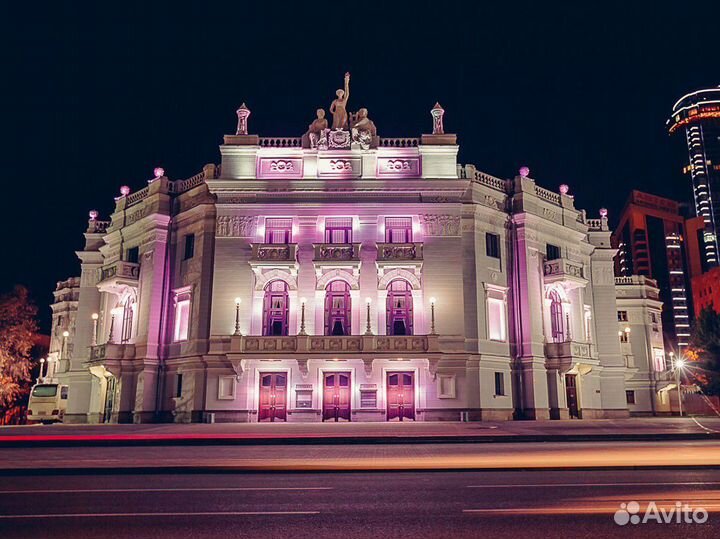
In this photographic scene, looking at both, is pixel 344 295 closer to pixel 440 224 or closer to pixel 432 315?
pixel 432 315

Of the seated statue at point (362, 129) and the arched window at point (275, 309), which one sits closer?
the arched window at point (275, 309)

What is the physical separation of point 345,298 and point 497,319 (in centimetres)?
1105

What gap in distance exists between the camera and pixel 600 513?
8930 mm

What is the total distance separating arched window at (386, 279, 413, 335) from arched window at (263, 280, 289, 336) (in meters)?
6.94

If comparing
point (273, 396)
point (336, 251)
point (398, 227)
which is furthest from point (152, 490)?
point (398, 227)

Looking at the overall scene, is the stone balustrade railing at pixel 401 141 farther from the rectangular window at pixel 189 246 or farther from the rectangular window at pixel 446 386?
the rectangular window at pixel 446 386

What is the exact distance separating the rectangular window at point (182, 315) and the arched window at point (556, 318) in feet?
88.1

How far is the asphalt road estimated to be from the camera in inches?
315

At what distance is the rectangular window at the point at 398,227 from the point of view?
4097 centimetres

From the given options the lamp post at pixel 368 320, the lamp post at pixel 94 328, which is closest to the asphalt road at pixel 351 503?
the lamp post at pixel 368 320

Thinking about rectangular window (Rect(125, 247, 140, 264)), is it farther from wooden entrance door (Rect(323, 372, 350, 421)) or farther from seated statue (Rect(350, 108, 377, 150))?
seated statue (Rect(350, 108, 377, 150))

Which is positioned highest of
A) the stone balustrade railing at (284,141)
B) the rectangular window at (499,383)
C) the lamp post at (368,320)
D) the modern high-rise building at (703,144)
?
the modern high-rise building at (703,144)

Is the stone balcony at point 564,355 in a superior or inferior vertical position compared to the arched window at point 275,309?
inferior

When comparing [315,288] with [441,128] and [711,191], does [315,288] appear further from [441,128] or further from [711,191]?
[711,191]
